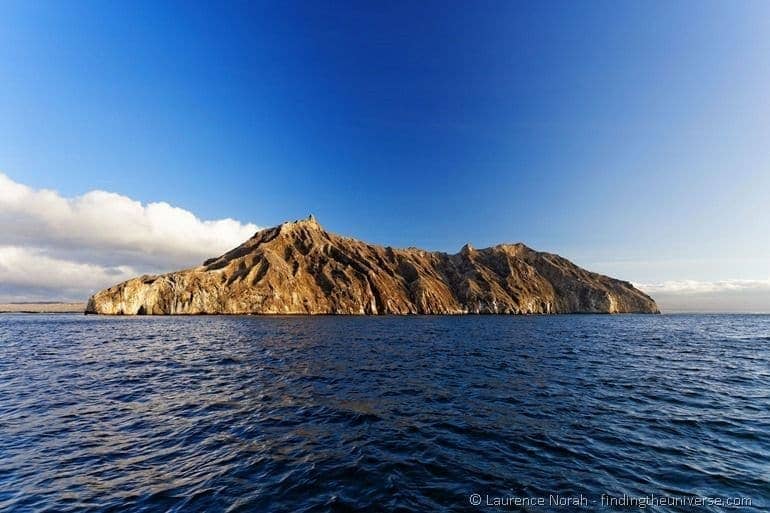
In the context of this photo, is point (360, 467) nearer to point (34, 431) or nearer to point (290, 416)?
point (290, 416)

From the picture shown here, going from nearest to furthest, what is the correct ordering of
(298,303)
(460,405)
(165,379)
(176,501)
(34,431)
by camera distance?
(176,501)
(34,431)
(460,405)
(165,379)
(298,303)

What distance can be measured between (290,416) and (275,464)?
18.2 feet

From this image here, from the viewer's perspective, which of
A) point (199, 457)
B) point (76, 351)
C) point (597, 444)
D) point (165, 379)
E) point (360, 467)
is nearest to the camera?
point (360, 467)

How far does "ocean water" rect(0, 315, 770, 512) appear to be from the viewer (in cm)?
993

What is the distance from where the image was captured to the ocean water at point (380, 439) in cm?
993

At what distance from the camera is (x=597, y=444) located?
13781mm

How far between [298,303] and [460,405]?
171601 millimetres

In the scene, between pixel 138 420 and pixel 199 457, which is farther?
pixel 138 420

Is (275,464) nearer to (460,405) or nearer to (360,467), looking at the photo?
(360,467)

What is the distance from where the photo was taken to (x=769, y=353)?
42.0m

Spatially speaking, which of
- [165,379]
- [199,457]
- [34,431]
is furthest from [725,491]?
[165,379]

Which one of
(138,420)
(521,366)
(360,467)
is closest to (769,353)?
(521,366)

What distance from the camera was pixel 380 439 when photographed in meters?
14.4

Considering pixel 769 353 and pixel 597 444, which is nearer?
pixel 597 444
